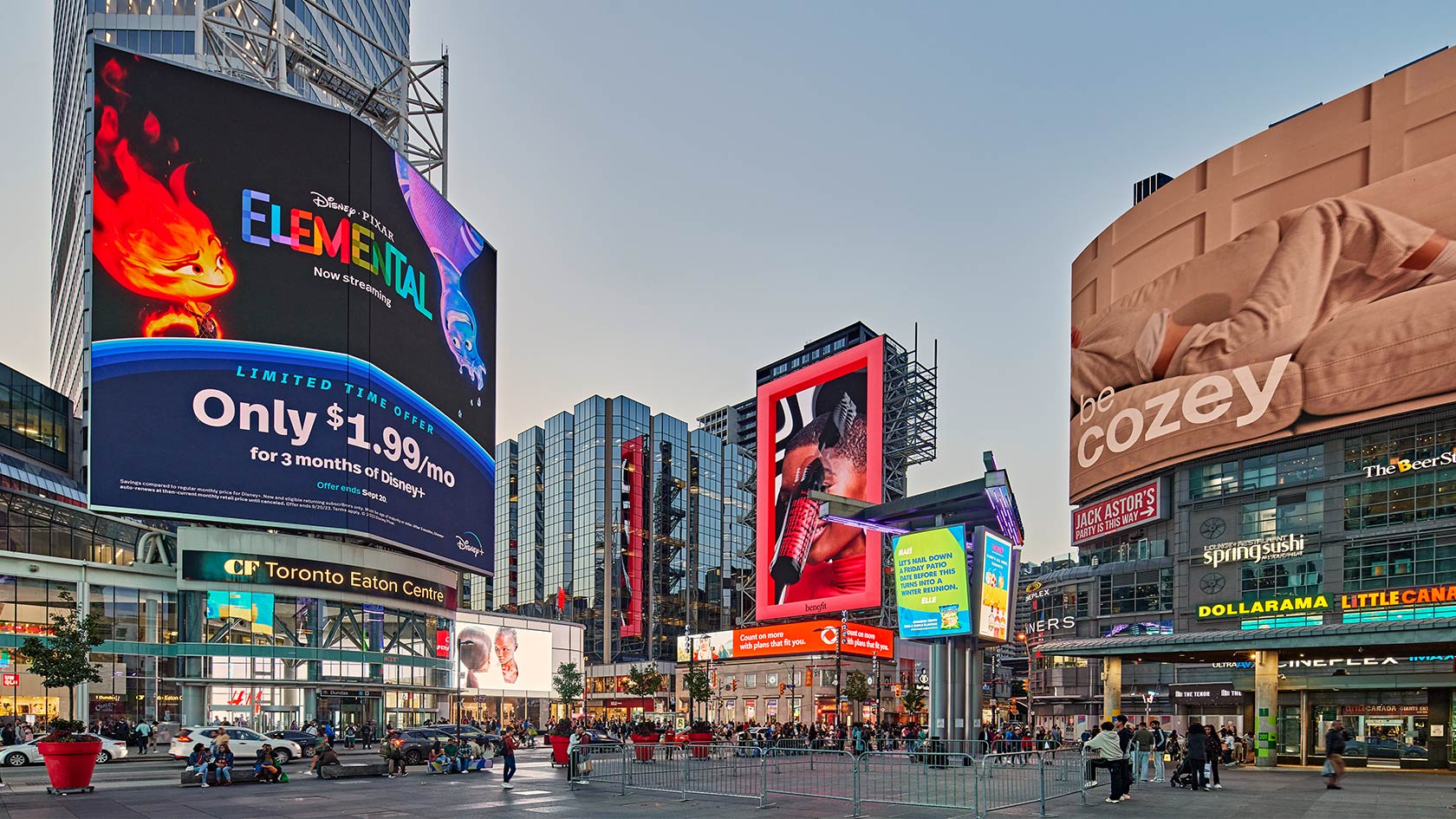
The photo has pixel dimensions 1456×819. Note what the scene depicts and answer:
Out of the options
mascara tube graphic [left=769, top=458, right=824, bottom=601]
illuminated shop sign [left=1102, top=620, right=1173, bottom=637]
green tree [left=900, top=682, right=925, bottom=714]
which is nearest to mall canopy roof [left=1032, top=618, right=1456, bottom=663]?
illuminated shop sign [left=1102, top=620, right=1173, bottom=637]

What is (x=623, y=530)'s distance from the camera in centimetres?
13638

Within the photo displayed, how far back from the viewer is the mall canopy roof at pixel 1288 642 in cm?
3941

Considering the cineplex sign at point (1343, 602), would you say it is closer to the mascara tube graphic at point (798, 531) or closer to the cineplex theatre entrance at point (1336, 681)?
the cineplex theatre entrance at point (1336, 681)

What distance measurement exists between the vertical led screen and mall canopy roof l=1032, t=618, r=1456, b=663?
295 ft

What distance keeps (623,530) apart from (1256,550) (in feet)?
288

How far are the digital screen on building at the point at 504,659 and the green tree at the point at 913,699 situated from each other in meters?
31.5

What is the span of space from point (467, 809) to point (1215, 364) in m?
56.8

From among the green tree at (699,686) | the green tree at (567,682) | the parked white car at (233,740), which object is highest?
the parked white car at (233,740)

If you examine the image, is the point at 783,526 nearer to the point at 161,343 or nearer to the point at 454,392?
the point at 454,392

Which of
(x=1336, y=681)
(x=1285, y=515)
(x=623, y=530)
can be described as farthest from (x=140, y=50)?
(x=623, y=530)

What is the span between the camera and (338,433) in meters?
56.2

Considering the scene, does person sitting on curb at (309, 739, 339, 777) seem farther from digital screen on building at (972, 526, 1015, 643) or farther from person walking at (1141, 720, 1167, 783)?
person walking at (1141, 720, 1167, 783)

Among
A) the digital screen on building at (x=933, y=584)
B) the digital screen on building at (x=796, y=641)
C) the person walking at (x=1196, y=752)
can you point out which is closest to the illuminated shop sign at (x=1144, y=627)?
the digital screen on building at (x=796, y=641)

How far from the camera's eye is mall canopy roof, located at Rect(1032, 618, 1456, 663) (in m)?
39.4
